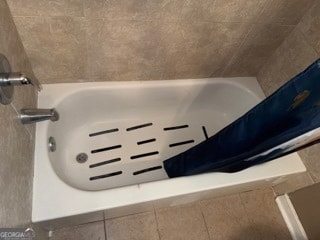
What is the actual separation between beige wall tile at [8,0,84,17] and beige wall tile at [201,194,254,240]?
1056 millimetres

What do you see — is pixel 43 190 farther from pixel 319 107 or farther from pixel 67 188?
pixel 319 107

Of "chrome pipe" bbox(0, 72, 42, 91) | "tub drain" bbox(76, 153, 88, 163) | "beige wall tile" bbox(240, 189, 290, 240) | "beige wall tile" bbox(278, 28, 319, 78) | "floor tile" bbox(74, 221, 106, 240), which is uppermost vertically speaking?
"beige wall tile" bbox(278, 28, 319, 78)

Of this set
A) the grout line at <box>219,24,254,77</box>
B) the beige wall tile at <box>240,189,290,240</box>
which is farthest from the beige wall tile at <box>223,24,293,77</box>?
the beige wall tile at <box>240,189,290,240</box>

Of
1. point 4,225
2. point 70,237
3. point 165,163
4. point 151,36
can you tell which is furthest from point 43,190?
point 151,36

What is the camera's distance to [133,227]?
48.7 inches

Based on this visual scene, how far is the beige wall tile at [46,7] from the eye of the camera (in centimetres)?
84

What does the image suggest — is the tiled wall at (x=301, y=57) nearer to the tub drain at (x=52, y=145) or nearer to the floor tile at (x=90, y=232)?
the floor tile at (x=90, y=232)

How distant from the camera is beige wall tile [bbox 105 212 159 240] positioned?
1.21 m

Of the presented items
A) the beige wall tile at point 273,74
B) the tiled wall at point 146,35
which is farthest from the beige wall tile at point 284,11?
the beige wall tile at point 273,74

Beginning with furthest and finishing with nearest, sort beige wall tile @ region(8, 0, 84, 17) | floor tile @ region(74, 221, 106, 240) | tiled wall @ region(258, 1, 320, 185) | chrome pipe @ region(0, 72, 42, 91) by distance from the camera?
floor tile @ region(74, 221, 106, 240), tiled wall @ region(258, 1, 320, 185), beige wall tile @ region(8, 0, 84, 17), chrome pipe @ region(0, 72, 42, 91)

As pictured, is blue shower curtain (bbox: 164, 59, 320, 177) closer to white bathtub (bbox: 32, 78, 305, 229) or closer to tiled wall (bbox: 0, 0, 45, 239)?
white bathtub (bbox: 32, 78, 305, 229)

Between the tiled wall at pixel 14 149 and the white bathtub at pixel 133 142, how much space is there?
0.07m

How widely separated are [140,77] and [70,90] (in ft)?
1.08

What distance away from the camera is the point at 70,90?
3.90 feet
